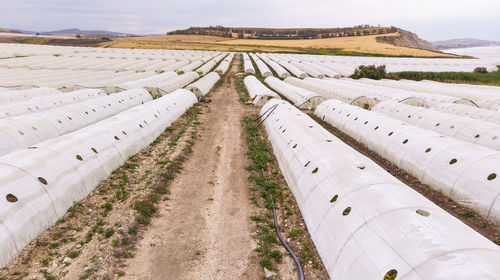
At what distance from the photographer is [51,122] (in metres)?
18.0

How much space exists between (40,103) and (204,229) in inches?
847

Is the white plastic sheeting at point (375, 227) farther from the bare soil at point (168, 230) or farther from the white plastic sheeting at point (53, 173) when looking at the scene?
the white plastic sheeting at point (53, 173)

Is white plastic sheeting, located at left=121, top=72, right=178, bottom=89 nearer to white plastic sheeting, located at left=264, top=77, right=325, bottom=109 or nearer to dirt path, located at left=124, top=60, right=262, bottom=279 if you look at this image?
white plastic sheeting, located at left=264, top=77, right=325, bottom=109

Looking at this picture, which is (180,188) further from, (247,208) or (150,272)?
(150,272)

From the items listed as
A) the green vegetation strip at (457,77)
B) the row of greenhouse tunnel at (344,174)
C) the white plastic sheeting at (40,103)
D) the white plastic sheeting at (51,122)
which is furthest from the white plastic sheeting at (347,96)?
the white plastic sheeting at (40,103)

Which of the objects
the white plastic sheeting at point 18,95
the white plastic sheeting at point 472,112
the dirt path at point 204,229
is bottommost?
the dirt path at point 204,229

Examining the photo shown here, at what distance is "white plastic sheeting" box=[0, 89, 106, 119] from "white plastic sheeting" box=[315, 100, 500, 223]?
2668 cm

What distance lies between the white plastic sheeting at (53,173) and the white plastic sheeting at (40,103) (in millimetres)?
9072

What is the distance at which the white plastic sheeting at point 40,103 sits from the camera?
1994 centimetres

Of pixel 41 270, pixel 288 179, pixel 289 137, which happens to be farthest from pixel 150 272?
pixel 289 137

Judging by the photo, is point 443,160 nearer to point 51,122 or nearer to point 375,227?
point 375,227

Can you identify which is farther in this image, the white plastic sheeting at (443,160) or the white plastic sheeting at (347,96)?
the white plastic sheeting at (347,96)

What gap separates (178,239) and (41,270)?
4232 millimetres

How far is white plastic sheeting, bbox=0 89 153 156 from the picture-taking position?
594 inches
